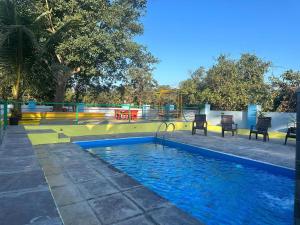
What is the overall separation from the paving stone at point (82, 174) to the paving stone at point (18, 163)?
67 centimetres

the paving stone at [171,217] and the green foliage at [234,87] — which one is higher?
the green foliage at [234,87]

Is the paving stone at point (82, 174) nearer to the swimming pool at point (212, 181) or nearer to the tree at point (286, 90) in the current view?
the swimming pool at point (212, 181)

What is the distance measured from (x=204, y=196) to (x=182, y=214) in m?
2.16

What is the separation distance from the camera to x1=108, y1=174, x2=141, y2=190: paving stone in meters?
4.16

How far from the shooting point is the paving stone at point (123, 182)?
4.16m

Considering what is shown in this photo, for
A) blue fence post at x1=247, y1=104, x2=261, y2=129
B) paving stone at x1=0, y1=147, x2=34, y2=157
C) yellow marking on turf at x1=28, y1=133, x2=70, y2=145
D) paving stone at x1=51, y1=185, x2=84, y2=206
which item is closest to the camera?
paving stone at x1=51, y1=185, x2=84, y2=206

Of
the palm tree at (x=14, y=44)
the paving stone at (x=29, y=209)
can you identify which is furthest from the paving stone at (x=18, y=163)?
the palm tree at (x=14, y=44)

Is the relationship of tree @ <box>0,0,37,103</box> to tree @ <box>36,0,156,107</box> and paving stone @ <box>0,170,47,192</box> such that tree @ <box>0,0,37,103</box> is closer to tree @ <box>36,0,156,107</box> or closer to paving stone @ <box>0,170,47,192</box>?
tree @ <box>36,0,156,107</box>

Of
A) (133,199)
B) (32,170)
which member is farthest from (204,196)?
(32,170)

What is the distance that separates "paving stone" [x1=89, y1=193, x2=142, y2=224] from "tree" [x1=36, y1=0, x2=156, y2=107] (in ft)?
33.4

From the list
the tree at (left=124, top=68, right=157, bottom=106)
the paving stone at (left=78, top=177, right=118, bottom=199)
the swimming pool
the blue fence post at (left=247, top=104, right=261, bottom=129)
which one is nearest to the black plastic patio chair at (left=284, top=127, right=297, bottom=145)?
the swimming pool

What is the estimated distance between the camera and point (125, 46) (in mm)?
16297

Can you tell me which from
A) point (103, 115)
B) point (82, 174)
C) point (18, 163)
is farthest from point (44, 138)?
point (103, 115)

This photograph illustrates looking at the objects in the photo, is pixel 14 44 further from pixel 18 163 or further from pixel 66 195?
pixel 66 195
